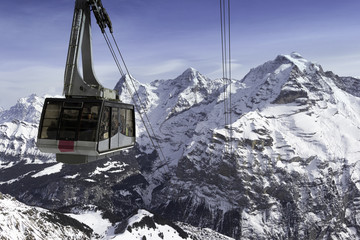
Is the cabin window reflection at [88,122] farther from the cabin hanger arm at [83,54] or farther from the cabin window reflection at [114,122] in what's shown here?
the cabin window reflection at [114,122]

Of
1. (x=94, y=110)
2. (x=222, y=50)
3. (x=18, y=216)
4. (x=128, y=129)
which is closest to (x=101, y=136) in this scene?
(x=94, y=110)

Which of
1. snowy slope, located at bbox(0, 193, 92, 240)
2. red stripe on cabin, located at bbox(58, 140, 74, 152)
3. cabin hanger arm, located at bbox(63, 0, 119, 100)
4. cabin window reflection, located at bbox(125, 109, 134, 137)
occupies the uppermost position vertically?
cabin hanger arm, located at bbox(63, 0, 119, 100)

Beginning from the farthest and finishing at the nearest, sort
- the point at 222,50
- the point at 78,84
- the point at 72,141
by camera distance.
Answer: the point at 222,50 < the point at 78,84 < the point at 72,141

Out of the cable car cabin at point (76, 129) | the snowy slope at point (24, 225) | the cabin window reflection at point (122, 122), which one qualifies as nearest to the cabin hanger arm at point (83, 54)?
the cable car cabin at point (76, 129)

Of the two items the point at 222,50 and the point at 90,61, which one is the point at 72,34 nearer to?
the point at 90,61

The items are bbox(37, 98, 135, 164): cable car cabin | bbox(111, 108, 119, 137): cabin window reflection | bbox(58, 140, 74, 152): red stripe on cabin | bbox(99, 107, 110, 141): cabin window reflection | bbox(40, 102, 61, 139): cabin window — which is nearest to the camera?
bbox(58, 140, 74, 152): red stripe on cabin

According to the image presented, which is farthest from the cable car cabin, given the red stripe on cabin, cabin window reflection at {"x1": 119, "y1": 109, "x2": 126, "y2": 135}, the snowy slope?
the snowy slope

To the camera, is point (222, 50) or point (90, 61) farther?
point (222, 50)

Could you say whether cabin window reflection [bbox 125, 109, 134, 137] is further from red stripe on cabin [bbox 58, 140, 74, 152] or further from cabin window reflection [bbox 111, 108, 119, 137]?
red stripe on cabin [bbox 58, 140, 74, 152]
